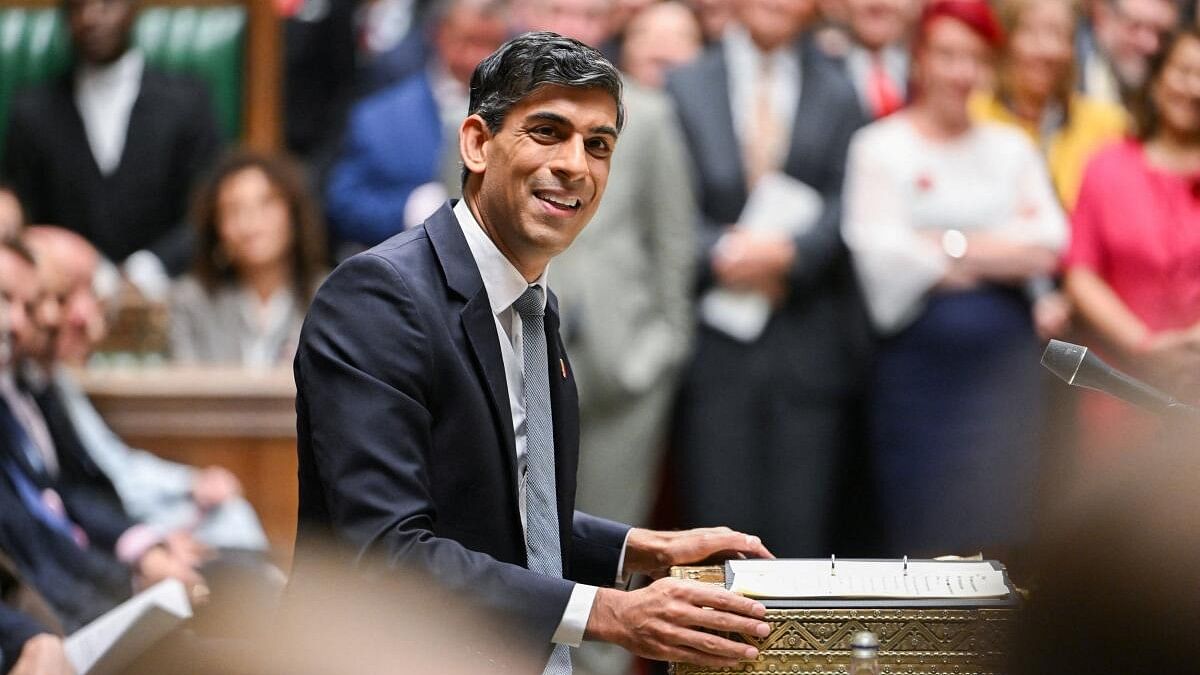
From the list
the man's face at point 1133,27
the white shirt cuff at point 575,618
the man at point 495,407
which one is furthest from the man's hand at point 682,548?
the man's face at point 1133,27

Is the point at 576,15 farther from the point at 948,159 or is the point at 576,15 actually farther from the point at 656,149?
the point at 948,159

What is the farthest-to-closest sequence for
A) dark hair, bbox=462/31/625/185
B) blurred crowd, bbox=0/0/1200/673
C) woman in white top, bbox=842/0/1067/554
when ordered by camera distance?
woman in white top, bbox=842/0/1067/554
blurred crowd, bbox=0/0/1200/673
dark hair, bbox=462/31/625/185

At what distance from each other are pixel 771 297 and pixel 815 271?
144 mm

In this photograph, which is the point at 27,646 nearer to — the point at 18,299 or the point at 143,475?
the point at 143,475

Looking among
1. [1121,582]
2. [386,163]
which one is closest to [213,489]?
[386,163]

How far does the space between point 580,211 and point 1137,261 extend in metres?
2.75

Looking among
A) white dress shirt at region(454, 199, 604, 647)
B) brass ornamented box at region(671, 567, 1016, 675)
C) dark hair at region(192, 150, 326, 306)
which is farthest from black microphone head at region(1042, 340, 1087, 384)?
dark hair at region(192, 150, 326, 306)

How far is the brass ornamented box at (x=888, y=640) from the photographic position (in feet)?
7.64

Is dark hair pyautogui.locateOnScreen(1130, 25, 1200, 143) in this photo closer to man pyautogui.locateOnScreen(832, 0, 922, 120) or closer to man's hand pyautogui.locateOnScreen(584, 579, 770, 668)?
man pyautogui.locateOnScreen(832, 0, 922, 120)

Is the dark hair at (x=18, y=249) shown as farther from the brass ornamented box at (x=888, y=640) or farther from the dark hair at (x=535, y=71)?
the brass ornamented box at (x=888, y=640)

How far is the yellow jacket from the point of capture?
17.2ft

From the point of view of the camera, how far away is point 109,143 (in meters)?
6.07

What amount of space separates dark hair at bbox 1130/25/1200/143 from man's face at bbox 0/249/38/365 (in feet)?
9.83

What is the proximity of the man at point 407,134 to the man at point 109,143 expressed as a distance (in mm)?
691
